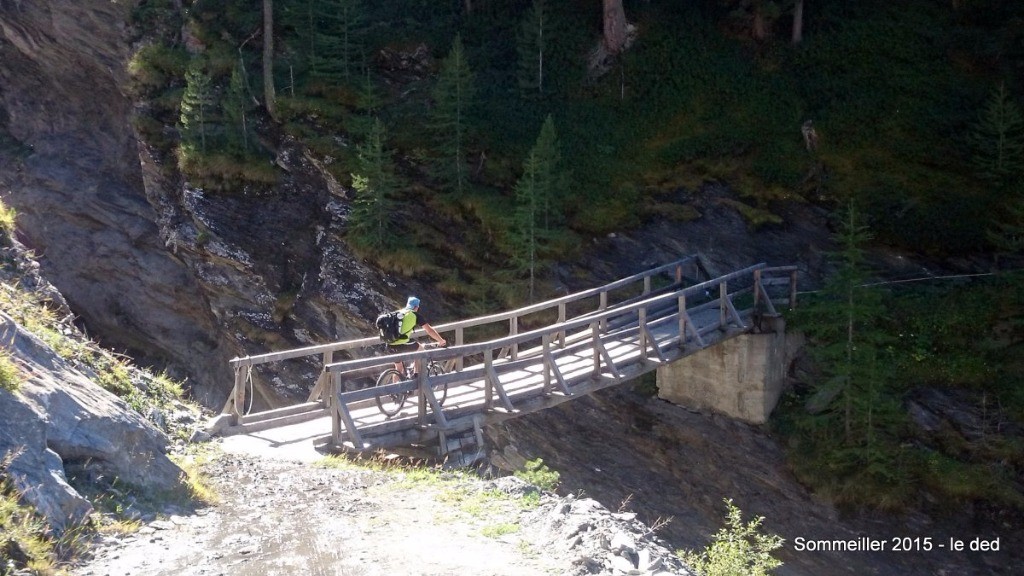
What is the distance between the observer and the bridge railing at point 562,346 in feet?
37.9

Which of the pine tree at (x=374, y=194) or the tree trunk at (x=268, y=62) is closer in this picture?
the pine tree at (x=374, y=194)

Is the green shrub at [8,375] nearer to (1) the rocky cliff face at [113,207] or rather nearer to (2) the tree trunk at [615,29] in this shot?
(1) the rocky cliff face at [113,207]

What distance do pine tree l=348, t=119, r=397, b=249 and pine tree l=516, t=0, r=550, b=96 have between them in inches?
183

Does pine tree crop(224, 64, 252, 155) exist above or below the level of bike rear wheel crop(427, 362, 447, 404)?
above

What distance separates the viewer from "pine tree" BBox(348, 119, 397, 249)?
21.4 m

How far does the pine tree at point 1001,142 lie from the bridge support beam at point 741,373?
5.97 meters

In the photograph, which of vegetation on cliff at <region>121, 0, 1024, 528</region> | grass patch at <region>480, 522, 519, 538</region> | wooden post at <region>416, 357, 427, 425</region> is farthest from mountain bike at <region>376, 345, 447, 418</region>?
vegetation on cliff at <region>121, 0, 1024, 528</region>

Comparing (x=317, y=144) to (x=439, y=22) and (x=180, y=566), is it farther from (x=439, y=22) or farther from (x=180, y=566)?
(x=180, y=566)

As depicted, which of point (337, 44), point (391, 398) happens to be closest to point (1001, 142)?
point (391, 398)

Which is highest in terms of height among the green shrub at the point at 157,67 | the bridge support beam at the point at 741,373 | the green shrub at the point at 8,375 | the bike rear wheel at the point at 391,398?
the green shrub at the point at 157,67

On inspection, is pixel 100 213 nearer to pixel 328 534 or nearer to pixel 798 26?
pixel 798 26

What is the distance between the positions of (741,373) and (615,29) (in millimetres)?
11688

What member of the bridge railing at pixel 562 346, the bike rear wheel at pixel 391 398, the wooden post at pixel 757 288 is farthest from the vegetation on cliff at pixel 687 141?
the bike rear wheel at pixel 391 398

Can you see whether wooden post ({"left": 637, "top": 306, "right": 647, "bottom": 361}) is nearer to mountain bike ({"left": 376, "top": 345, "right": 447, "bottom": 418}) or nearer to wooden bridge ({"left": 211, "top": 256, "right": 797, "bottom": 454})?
wooden bridge ({"left": 211, "top": 256, "right": 797, "bottom": 454})
